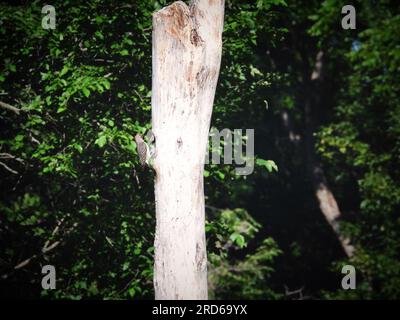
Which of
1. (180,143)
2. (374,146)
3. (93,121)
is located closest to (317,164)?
(374,146)

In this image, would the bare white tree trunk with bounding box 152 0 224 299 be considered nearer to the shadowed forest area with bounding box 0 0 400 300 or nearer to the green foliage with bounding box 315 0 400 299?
the shadowed forest area with bounding box 0 0 400 300

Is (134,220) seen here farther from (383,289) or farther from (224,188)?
(383,289)

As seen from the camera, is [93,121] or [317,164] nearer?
[93,121]

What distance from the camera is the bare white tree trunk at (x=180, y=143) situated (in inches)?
114

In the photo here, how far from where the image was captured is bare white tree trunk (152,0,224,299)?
2904mm

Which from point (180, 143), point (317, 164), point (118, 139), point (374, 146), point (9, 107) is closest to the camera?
point (180, 143)

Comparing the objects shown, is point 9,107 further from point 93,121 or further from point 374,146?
point 374,146

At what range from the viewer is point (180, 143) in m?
2.91

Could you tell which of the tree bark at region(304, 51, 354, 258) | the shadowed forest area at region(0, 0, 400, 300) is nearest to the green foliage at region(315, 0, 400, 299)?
the shadowed forest area at region(0, 0, 400, 300)

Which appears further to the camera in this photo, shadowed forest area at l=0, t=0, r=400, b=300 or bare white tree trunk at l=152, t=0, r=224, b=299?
shadowed forest area at l=0, t=0, r=400, b=300

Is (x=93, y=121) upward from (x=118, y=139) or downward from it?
upward

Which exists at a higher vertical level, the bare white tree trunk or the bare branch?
the bare branch

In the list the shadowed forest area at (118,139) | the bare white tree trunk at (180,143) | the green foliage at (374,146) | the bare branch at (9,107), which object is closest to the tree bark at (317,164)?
the green foliage at (374,146)

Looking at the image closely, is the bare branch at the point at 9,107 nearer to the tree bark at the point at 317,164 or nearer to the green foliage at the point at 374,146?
the green foliage at the point at 374,146
